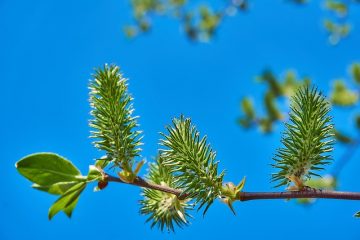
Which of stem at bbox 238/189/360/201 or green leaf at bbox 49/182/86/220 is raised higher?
stem at bbox 238/189/360/201

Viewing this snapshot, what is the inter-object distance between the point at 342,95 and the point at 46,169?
4025mm

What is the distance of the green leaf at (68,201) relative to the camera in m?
0.95

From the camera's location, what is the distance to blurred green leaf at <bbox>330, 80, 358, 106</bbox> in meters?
4.42

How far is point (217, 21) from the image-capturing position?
5.55m

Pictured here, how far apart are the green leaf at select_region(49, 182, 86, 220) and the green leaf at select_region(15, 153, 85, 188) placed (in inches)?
1.0

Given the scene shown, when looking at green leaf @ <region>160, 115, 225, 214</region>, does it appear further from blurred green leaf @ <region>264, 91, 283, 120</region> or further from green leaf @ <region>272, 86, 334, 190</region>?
blurred green leaf @ <region>264, 91, 283, 120</region>

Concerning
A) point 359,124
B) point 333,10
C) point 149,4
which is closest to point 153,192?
point 359,124

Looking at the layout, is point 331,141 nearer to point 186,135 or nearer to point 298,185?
point 298,185

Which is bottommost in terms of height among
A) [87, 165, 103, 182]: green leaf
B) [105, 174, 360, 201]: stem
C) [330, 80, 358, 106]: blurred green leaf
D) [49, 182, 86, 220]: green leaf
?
[49, 182, 86, 220]: green leaf

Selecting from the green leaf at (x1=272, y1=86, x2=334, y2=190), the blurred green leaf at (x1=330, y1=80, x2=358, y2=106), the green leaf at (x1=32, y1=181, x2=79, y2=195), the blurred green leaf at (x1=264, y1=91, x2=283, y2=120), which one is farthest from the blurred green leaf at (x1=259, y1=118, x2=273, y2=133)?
the green leaf at (x1=32, y1=181, x2=79, y2=195)

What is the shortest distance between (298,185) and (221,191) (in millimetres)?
181

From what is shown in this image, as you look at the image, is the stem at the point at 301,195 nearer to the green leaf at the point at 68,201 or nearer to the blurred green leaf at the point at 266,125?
the green leaf at the point at 68,201

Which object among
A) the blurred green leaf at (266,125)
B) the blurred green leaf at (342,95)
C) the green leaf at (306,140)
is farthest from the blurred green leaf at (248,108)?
the green leaf at (306,140)

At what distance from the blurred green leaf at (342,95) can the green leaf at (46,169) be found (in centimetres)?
391
